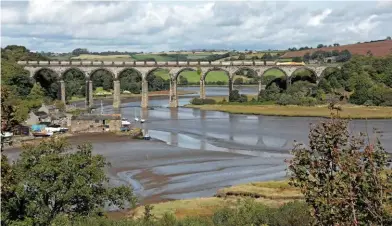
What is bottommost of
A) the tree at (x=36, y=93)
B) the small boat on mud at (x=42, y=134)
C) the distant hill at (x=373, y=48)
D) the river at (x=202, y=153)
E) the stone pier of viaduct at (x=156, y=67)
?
the river at (x=202, y=153)

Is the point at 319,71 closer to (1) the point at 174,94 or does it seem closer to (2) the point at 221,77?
(1) the point at 174,94

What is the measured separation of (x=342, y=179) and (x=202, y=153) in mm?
44324

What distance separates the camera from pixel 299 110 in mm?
92000

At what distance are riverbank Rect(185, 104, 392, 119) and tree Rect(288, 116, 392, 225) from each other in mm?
71536

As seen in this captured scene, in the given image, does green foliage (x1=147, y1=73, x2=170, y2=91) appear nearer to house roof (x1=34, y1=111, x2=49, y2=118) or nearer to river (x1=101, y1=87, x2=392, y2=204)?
river (x1=101, y1=87, x2=392, y2=204)

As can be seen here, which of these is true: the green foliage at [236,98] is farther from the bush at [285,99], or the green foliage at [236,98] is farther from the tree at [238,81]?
the tree at [238,81]

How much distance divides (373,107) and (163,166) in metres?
55.3

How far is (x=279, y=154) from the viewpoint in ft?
176

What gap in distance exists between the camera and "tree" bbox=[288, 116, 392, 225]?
9.95m

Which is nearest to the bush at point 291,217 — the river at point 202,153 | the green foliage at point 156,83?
the river at point 202,153

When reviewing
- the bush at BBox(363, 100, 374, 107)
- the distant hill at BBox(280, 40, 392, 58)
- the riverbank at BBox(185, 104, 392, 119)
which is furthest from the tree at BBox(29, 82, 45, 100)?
the distant hill at BBox(280, 40, 392, 58)

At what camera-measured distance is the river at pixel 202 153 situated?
4116cm

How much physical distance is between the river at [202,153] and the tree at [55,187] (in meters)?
12.0

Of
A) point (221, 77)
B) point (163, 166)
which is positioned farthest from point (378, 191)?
point (221, 77)
